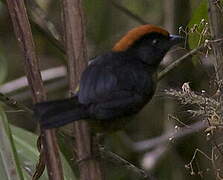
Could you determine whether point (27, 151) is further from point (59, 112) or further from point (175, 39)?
point (175, 39)

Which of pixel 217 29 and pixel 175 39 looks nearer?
pixel 217 29

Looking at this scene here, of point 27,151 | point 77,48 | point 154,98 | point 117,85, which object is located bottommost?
point 154,98

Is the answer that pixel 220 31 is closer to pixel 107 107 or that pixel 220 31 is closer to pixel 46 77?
pixel 107 107

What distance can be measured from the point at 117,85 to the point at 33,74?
2.12 ft

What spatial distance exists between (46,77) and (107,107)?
4.19 feet

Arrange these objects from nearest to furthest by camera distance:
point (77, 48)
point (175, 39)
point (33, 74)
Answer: point (33, 74) < point (77, 48) < point (175, 39)

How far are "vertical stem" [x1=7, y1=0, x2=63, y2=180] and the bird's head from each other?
0.81 metres

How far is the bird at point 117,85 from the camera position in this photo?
2189 millimetres

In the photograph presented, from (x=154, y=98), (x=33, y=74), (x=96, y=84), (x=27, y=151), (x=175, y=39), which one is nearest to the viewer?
(x=33, y=74)

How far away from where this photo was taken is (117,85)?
245 centimetres

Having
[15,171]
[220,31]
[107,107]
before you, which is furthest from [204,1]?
[15,171]

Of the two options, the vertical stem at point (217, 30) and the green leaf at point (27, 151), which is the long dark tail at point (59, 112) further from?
the vertical stem at point (217, 30)

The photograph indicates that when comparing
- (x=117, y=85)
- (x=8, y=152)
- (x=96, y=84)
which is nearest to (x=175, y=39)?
(x=117, y=85)

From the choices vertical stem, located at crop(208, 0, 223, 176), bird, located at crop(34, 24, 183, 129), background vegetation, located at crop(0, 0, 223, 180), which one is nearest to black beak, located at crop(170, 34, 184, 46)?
bird, located at crop(34, 24, 183, 129)
